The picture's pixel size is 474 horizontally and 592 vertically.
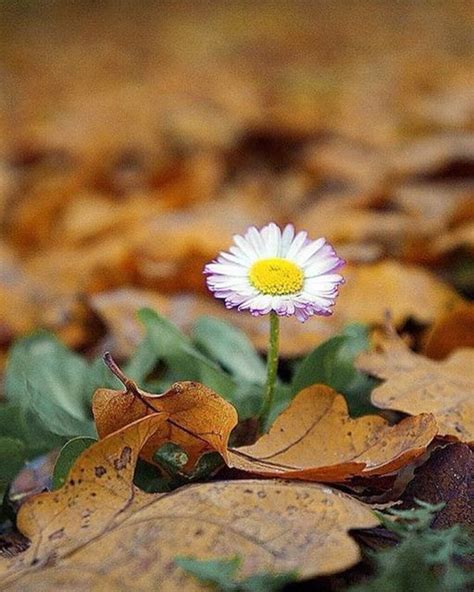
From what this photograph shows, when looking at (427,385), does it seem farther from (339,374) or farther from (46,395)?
(46,395)

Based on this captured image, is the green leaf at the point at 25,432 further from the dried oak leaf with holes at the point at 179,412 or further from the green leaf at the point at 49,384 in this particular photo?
the dried oak leaf with holes at the point at 179,412

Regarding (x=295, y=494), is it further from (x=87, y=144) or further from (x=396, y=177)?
(x=87, y=144)

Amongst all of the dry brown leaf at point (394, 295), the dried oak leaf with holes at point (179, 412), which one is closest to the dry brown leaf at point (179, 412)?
the dried oak leaf with holes at point (179, 412)

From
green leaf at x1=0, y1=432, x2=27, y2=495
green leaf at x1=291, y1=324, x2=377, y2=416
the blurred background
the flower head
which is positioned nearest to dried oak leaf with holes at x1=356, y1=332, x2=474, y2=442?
green leaf at x1=291, y1=324, x2=377, y2=416

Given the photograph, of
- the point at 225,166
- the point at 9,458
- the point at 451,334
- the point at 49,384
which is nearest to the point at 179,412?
the point at 9,458

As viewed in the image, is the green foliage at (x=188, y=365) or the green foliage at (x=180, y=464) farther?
the green foliage at (x=188, y=365)
